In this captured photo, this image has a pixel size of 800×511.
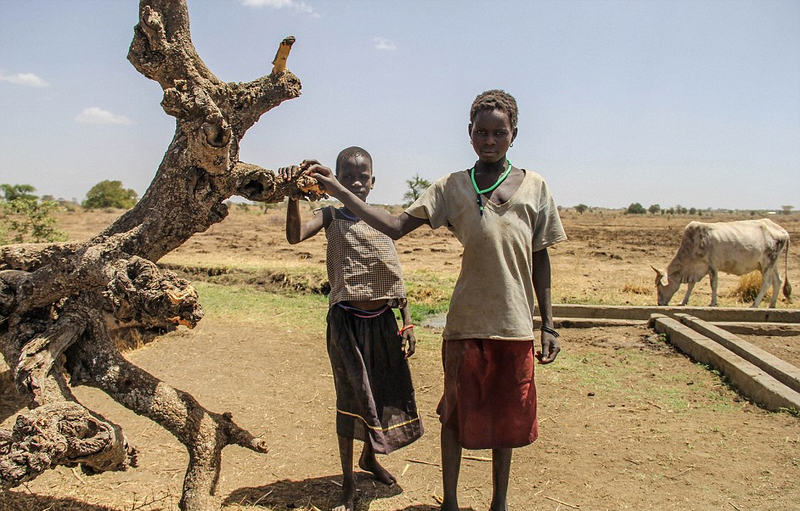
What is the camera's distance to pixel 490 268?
8.80ft

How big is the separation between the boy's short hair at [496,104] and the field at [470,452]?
6.32 feet

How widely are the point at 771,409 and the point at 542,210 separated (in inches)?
114

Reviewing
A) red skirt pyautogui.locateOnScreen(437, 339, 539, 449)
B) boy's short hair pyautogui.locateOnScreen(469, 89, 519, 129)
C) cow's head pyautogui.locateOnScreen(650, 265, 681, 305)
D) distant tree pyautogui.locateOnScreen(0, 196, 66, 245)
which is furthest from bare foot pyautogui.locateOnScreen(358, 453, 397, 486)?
cow's head pyautogui.locateOnScreen(650, 265, 681, 305)

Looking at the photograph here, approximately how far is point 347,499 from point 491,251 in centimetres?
143

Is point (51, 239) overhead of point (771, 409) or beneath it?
overhead

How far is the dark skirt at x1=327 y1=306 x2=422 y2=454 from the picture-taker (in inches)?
122

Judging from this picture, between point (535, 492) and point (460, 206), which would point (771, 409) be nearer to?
point (535, 492)

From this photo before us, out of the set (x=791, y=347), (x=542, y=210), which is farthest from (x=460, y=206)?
(x=791, y=347)

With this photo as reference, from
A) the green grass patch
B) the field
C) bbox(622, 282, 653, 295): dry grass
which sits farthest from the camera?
bbox(622, 282, 653, 295): dry grass

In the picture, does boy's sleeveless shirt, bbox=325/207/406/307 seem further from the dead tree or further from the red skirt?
the red skirt

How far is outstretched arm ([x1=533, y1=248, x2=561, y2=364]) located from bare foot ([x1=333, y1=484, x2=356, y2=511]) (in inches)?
44.6

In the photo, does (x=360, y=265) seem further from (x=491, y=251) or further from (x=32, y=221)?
(x=32, y=221)

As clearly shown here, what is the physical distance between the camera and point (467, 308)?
2723 millimetres

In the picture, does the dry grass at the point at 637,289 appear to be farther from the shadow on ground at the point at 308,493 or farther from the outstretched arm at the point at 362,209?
the outstretched arm at the point at 362,209
